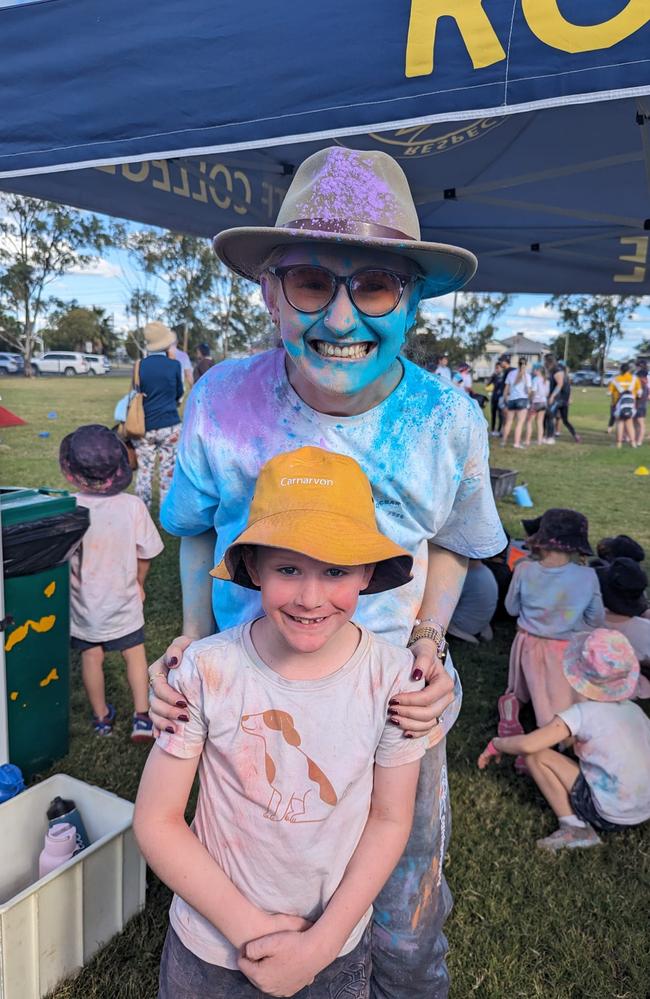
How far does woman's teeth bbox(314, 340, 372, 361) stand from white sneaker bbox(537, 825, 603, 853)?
238 centimetres

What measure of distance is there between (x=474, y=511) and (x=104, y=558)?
214 cm

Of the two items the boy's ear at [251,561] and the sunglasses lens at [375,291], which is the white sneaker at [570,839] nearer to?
the boy's ear at [251,561]

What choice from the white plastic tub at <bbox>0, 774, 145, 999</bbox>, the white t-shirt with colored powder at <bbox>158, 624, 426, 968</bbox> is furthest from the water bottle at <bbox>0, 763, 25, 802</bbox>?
the white t-shirt with colored powder at <bbox>158, 624, 426, 968</bbox>

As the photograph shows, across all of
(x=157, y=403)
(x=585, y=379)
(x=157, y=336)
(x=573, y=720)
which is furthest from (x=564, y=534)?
(x=585, y=379)

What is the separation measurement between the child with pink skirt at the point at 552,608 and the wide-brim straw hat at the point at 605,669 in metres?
0.43

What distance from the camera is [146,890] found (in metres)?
2.37

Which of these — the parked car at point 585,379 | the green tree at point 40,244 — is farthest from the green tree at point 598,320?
the green tree at point 40,244

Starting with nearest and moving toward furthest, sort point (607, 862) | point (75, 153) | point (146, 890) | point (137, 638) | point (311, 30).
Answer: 1. point (311, 30)
2. point (75, 153)
3. point (146, 890)
4. point (607, 862)
5. point (137, 638)

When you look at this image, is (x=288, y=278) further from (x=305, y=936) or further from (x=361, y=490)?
(x=305, y=936)

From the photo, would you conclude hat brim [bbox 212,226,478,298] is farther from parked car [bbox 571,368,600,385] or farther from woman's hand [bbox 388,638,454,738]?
parked car [bbox 571,368,600,385]

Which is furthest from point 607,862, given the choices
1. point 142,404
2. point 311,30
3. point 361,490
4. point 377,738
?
point 142,404

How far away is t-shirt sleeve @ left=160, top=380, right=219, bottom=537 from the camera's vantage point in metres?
1.48

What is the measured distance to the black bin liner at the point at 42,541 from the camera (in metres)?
2.62

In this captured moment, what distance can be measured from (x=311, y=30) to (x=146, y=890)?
107 inches
